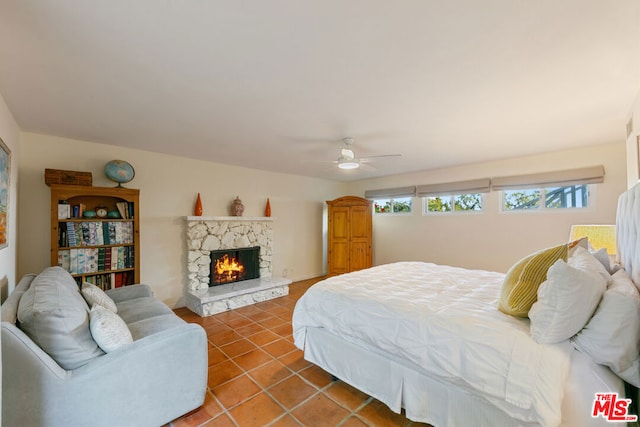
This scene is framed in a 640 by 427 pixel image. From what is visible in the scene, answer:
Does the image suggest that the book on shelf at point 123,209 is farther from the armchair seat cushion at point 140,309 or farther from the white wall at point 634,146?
the white wall at point 634,146

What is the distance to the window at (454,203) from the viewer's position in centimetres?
450

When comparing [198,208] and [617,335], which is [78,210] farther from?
[617,335]

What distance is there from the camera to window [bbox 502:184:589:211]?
3660 millimetres

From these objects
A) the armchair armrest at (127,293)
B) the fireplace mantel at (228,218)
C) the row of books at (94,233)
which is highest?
the fireplace mantel at (228,218)

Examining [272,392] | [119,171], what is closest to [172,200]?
[119,171]

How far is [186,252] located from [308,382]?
2.83 meters

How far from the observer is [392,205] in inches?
221

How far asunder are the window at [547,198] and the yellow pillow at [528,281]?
119 inches

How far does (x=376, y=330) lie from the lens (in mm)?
1841

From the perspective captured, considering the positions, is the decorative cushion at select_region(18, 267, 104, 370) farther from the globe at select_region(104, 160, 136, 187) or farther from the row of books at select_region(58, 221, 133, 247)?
the globe at select_region(104, 160, 136, 187)

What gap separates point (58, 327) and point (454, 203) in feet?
17.1

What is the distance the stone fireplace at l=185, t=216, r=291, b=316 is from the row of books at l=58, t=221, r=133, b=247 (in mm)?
809

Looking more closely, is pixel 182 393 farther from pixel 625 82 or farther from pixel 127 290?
pixel 625 82

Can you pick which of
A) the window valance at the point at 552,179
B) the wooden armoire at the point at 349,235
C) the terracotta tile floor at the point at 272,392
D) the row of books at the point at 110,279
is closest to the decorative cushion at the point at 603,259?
the terracotta tile floor at the point at 272,392
